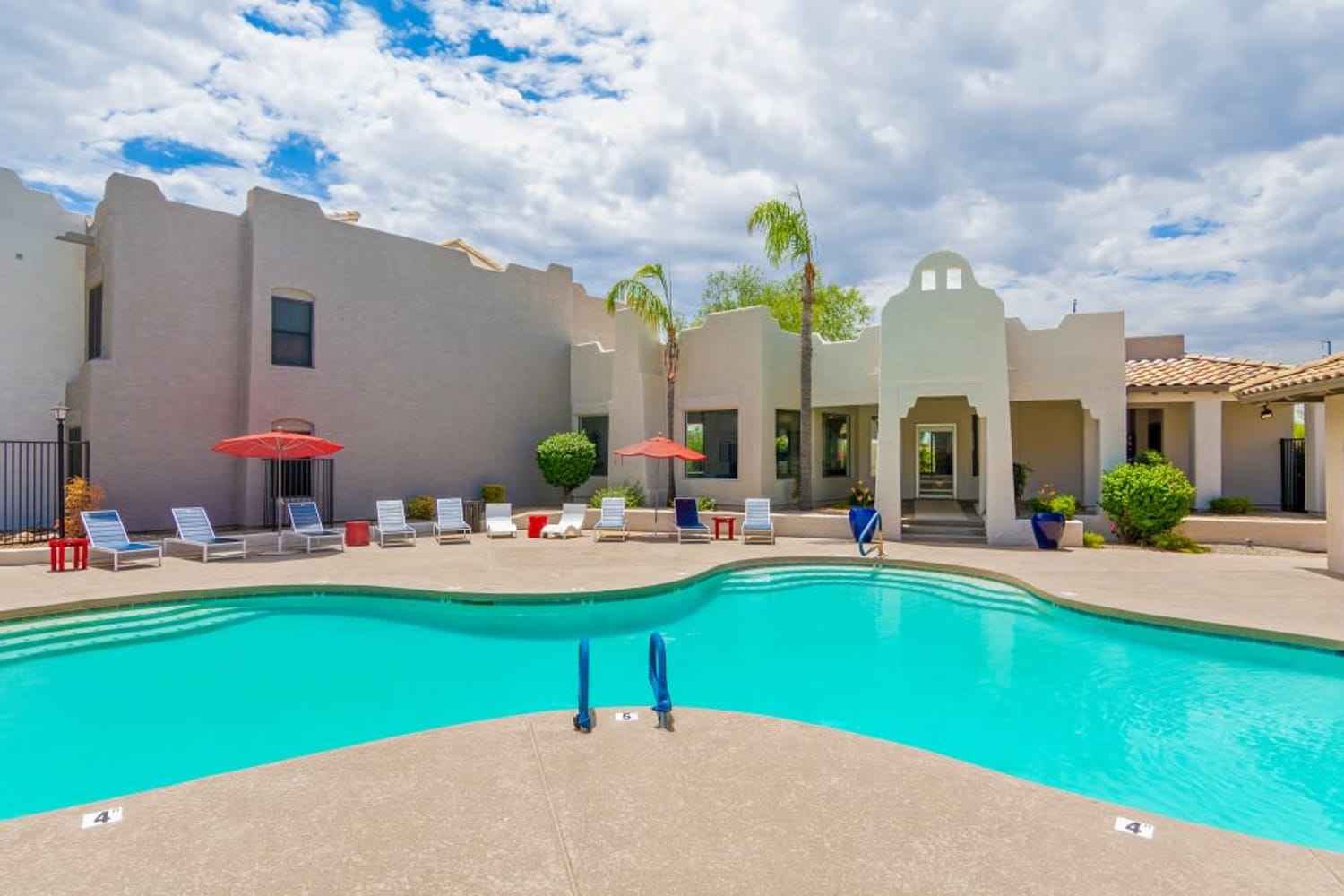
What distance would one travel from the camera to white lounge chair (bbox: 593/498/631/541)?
16453 mm

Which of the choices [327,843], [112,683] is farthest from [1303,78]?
[112,683]

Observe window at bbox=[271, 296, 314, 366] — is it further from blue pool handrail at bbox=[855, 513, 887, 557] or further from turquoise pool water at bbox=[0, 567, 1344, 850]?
blue pool handrail at bbox=[855, 513, 887, 557]

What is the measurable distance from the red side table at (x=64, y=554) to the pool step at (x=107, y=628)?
363 centimetres

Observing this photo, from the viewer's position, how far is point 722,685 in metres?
7.38

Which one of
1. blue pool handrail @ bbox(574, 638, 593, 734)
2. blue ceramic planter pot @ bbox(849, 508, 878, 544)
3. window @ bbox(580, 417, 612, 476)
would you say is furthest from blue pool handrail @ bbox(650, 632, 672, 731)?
window @ bbox(580, 417, 612, 476)

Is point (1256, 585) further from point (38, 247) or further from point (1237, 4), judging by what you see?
point (38, 247)

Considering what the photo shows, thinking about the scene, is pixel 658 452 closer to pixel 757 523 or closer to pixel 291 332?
pixel 757 523

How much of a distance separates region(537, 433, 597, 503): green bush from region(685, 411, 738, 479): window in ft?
9.78

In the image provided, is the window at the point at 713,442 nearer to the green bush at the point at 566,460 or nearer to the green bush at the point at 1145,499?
the green bush at the point at 566,460

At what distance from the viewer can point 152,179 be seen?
50.2 feet

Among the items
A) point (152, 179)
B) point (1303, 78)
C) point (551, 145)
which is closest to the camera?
point (1303, 78)

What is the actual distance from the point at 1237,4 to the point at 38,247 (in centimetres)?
2345

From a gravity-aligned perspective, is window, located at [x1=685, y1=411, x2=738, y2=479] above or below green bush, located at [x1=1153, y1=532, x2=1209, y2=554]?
above

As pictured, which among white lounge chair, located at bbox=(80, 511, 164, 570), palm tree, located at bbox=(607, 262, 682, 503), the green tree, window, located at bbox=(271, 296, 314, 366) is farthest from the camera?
the green tree
